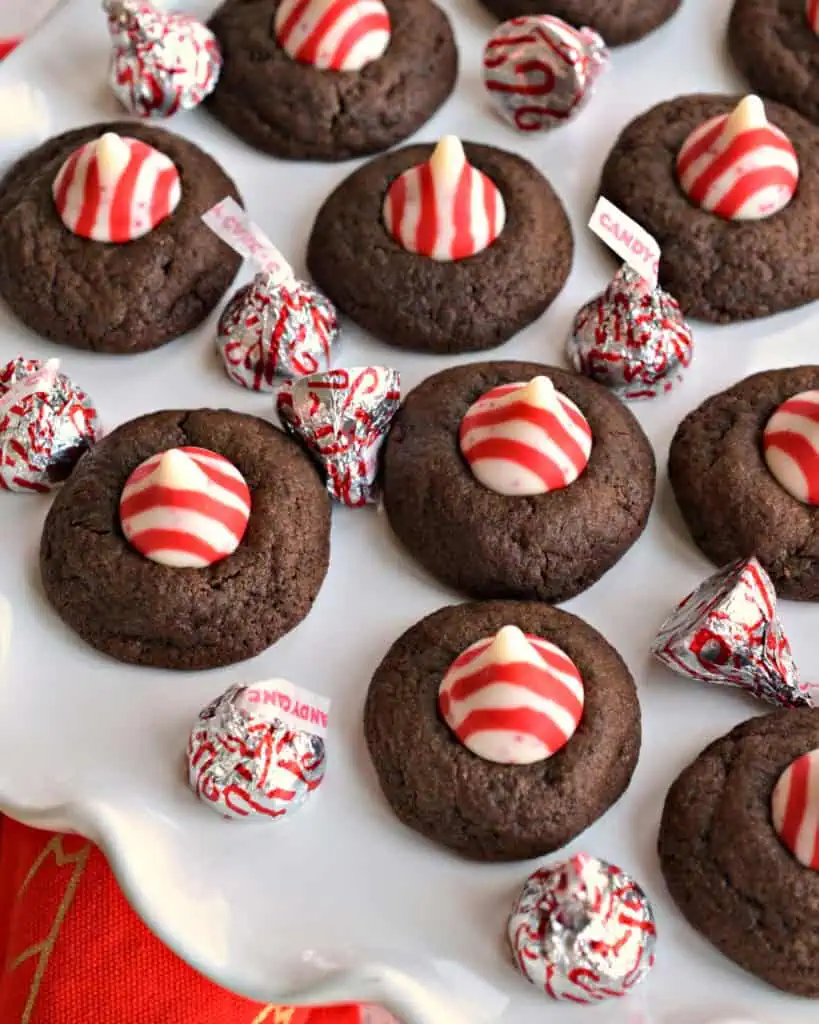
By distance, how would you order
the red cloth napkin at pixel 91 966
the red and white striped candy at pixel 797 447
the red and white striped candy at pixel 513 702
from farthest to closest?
the red and white striped candy at pixel 797 447, the red cloth napkin at pixel 91 966, the red and white striped candy at pixel 513 702

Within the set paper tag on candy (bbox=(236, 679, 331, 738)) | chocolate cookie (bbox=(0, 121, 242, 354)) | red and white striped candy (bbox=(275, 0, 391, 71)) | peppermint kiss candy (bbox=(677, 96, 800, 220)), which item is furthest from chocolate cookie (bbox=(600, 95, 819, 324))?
paper tag on candy (bbox=(236, 679, 331, 738))

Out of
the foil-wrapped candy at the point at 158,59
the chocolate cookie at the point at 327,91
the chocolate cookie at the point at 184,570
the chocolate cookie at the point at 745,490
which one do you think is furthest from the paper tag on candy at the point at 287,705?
the foil-wrapped candy at the point at 158,59

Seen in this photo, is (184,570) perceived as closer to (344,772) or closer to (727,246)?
(344,772)

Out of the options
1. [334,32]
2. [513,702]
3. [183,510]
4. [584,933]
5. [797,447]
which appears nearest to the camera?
[584,933]

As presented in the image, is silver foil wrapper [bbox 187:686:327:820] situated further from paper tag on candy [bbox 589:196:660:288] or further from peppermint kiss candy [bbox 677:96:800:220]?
peppermint kiss candy [bbox 677:96:800:220]

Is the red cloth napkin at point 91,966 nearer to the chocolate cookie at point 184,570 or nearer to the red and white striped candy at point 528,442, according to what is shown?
the chocolate cookie at point 184,570

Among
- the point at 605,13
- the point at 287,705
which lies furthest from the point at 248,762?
the point at 605,13
